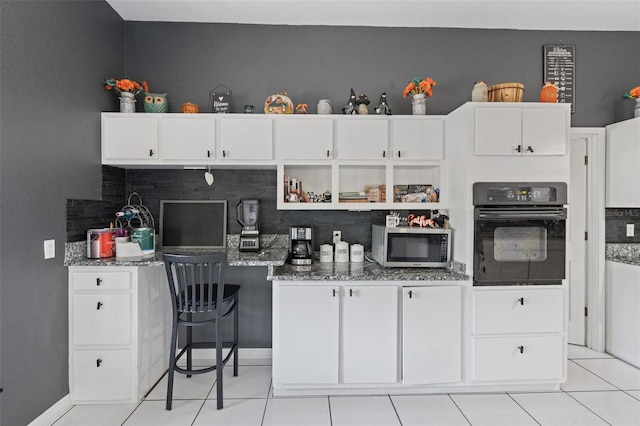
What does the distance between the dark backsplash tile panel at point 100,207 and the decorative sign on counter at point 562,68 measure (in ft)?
13.4

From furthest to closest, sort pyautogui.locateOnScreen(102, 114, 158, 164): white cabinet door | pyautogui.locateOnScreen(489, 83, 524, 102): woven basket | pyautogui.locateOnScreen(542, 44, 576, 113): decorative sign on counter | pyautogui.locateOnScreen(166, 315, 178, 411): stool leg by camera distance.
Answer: pyautogui.locateOnScreen(542, 44, 576, 113): decorative sign on counter, pyautogui.locateOnScreen(102, 114, 158, 164): white cabinet door, pyautogui.locateOnScreen(489, 83, 524, 102): woven basket, pyautogui.locateOnScreen(166, 315, 178, 411): stool leg

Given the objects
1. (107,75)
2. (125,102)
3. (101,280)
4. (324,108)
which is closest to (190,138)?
(125,102)

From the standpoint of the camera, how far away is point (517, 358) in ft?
7.86

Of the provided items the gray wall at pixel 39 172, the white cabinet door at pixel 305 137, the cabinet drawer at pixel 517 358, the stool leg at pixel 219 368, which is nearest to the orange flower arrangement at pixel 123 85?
the gray wall at pixel 39 172

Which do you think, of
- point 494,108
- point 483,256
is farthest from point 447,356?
point 494,108

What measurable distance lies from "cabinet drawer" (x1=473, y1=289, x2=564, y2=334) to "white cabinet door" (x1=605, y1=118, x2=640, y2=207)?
1345mm

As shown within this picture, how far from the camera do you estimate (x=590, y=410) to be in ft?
7.34

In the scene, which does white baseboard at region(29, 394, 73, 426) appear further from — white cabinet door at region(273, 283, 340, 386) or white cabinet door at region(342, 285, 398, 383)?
white cabinet door at region(342, 285, 398, 383)

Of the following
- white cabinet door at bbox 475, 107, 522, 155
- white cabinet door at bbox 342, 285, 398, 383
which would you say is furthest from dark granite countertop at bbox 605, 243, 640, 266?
white cabinet door at bbox 342, 285, 398, 383

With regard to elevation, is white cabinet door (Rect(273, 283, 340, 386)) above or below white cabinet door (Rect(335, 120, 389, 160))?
below

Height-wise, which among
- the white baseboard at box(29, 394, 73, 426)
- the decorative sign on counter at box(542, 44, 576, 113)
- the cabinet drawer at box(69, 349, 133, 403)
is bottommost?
the white baseboard at box(29, 394, 73, 426)

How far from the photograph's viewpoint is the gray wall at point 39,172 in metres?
1.86

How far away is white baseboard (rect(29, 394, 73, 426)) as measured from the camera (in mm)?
2041

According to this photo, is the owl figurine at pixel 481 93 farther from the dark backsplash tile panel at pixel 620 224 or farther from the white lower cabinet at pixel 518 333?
the dark backsplash tile panel at pixel 620 224
